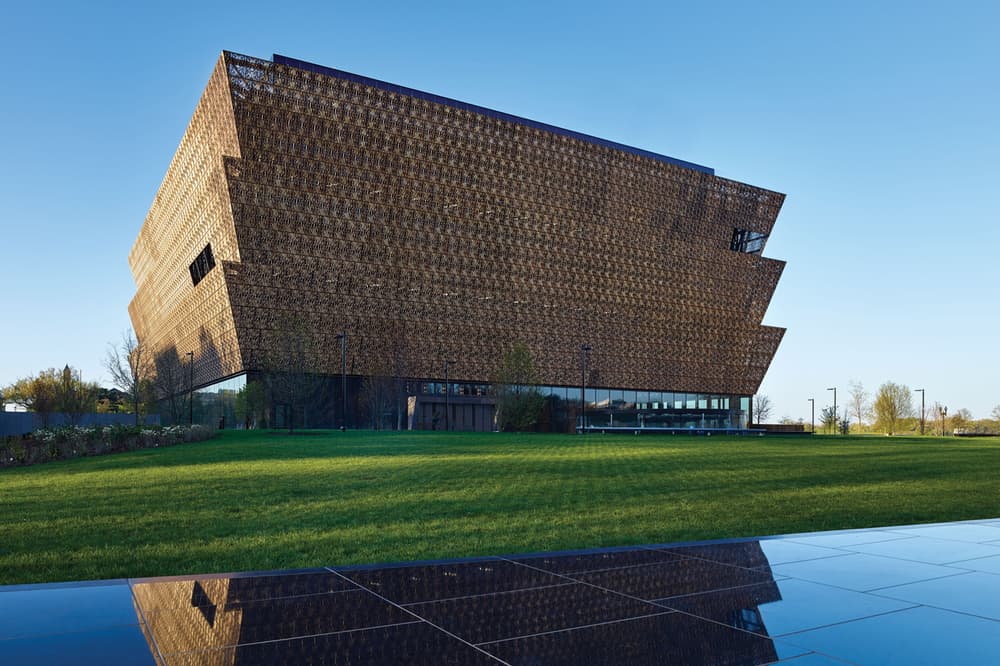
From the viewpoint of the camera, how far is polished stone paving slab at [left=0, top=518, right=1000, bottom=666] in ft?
15.7

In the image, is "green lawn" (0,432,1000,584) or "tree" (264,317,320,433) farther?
"tree" (264,317,320,433)

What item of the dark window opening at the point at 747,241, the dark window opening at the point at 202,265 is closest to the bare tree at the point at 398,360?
the dark window opening at the point at 202,265

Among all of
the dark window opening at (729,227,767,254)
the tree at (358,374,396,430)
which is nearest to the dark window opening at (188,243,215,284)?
the tree at (358,374,396,430)

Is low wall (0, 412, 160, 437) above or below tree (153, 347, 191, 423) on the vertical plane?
below

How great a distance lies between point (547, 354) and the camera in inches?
3300

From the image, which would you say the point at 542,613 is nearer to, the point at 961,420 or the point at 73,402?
the point at 73,402

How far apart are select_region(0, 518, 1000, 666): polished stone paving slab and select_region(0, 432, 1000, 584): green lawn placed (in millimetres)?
1907

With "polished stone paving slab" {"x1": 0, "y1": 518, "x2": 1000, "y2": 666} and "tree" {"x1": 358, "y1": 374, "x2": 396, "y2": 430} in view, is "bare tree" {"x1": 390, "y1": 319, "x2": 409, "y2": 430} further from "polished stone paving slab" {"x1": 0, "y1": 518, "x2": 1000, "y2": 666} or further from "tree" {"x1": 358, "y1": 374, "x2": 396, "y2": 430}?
"polished stone paving slab" {"x1": 0, "y1": 518, "x2": 1000, "y2": 666}

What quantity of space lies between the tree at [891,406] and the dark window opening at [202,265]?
8930 cm

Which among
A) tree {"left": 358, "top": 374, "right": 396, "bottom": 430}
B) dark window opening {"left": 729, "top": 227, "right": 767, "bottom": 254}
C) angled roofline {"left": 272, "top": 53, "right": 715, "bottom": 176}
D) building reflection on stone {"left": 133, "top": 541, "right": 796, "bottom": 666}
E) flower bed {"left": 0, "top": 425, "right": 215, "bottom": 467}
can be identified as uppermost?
angled roofline {"left": 272, "top": 53, "right": 715, "bottom": 176}

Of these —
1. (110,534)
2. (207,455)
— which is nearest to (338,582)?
(110,534)

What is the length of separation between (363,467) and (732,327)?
8436cm

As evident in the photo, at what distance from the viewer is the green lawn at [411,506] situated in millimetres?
9414

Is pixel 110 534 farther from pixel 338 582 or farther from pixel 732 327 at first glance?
pixel 732 327
